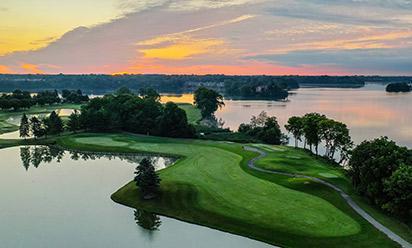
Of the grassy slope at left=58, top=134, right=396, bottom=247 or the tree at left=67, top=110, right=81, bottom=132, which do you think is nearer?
the grassy slope at left=58, top=134, right=396, bottom=247

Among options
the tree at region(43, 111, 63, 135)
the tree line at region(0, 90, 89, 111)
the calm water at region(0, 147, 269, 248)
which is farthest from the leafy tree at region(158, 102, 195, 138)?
the tree line at region(0, 90, 89, 111)

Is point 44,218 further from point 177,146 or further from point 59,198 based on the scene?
point 177,146

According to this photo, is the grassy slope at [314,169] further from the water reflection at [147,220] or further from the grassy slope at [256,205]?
the water reflection at [147,220]

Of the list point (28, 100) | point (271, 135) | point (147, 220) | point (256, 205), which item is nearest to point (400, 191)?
point (256, 205)

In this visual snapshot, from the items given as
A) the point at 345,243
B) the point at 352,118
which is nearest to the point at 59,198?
the point at 345,243

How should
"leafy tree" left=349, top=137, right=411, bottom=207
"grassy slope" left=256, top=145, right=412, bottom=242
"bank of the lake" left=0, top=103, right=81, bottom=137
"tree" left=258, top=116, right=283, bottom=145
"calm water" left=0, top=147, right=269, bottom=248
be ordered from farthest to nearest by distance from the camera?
"bank of the lake" left=0, top=103, right=81, bottom=137 < "tree" left=258, top=116, right=283, bottom=145 < "leafy tree" left=349, top=137, right=411, bottom=207 < "grassy slope" left=256, top=145, right=412, bottom=242 < "calm water" left=0, top=147, right=269, bottom=248

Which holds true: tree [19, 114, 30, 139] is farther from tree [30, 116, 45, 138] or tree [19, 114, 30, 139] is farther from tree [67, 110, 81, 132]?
tree [67, 110, 81, 132]

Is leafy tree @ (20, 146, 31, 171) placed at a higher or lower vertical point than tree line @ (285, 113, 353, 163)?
lower

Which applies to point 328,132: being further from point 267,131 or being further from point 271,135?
point 267,131
